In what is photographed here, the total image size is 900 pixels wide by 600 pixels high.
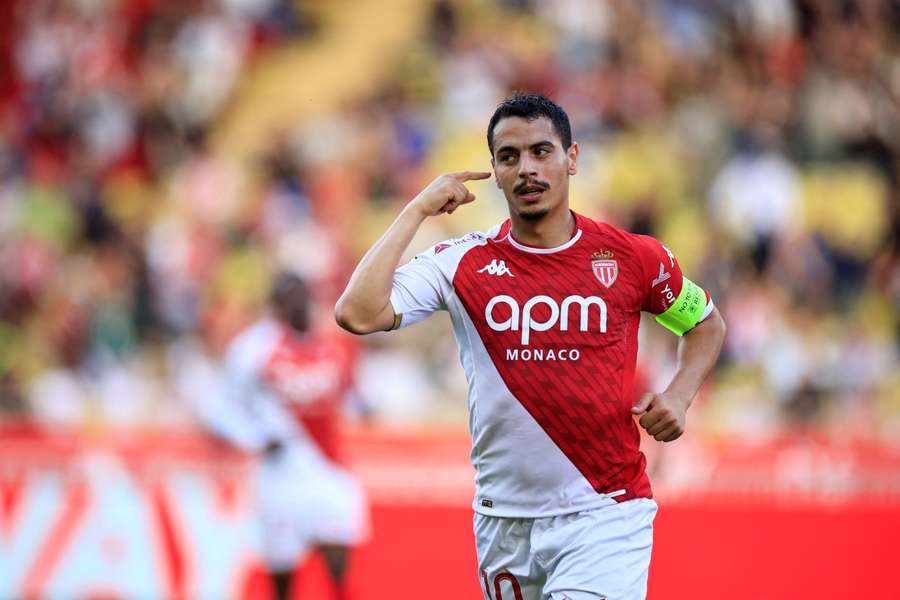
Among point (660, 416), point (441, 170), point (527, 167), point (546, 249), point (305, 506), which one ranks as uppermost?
point (441, 170)

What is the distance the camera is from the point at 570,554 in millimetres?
4871

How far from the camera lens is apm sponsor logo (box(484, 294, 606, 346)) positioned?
491cm

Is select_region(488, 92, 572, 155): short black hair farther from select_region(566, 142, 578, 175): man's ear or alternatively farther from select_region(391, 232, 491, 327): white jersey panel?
select_region(391, 232, 491, 327): white jersey panel

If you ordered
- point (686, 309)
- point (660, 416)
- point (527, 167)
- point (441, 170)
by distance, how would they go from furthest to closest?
point (441, 170)
point (686, 309)
point (527, 167)
point (660, 416)

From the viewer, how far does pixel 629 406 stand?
498cm

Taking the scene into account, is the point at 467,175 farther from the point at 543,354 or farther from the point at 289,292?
the point at 289,292

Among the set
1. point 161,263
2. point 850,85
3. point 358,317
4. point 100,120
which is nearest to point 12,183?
point 100,120

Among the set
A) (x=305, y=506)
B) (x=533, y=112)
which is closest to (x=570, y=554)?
(x=533, y=112)

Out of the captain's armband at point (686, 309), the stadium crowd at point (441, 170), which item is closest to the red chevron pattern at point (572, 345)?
the captain's armband at point (686, 309)

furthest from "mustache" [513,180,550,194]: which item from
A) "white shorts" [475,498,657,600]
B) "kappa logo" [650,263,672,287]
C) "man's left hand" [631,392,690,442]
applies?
"white shorts" [475,498,657,600]

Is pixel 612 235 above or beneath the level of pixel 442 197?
beneath

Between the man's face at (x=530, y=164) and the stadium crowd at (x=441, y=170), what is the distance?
595 cm

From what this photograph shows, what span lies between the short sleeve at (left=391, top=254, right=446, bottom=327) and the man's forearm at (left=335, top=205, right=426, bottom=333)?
0.28ft

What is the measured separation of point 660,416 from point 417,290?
0.95m
